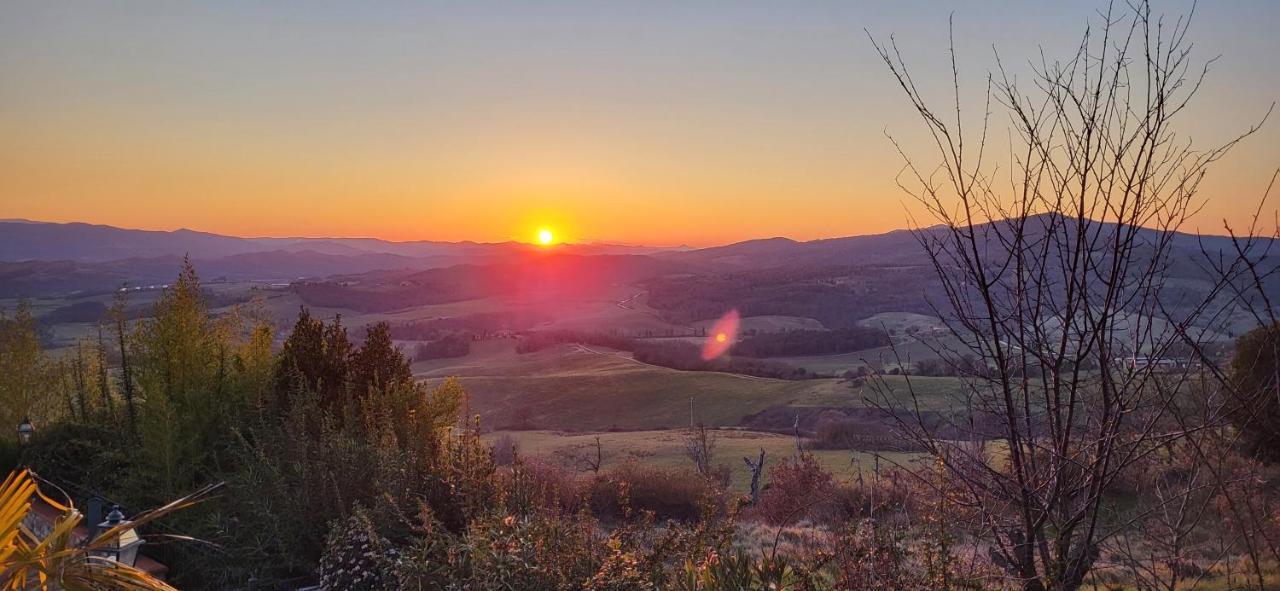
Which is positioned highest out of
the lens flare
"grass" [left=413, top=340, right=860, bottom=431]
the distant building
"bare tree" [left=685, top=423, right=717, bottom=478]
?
the distant building

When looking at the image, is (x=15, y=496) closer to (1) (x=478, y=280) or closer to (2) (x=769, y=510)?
(2) (x=769, y=510)

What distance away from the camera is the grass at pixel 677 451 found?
25359 millimetres

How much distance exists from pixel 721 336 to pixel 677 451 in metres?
44.1

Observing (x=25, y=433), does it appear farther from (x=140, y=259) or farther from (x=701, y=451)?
(x=140, y=259)

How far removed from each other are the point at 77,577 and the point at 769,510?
15.4 meters

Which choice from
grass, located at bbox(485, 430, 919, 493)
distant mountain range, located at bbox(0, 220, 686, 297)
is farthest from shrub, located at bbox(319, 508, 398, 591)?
distant mountain range, located at bbox(0, 220, 686, 297)

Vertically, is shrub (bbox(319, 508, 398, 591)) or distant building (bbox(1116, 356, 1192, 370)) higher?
distant building (bbox(1116, 356, 1192, 370))

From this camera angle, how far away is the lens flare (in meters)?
65.1

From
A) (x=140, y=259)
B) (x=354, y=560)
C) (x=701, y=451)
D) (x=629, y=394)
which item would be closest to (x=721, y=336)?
(x=629, y=394)

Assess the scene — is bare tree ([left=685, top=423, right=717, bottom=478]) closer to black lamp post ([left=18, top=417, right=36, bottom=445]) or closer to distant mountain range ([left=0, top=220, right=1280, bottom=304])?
black lamp post ([left=18, top=417, right=36, bottom=445])

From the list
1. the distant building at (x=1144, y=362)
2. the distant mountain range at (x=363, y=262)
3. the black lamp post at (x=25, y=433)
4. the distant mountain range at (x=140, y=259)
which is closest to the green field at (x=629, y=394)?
the black lamp post at (x=25, y=433)

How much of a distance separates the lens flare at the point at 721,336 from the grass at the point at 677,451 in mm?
26621

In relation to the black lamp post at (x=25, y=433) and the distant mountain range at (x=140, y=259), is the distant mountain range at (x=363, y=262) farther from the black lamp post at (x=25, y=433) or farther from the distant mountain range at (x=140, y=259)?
the black lamp post at (x=25, y=433)

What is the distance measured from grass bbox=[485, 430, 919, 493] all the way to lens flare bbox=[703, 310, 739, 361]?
2662 centimetres
